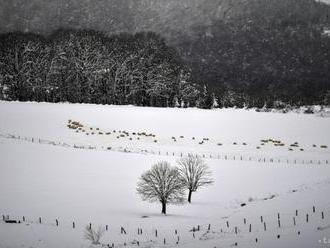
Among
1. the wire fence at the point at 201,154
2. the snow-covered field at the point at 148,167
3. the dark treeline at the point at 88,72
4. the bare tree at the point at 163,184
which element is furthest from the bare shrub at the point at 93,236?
the dark treeline at the point at 88,72

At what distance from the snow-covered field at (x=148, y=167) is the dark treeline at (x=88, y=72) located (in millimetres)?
13338

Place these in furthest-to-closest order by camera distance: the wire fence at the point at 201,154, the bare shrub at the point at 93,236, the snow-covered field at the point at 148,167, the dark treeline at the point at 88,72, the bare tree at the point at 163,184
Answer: the dark treeline at the point at 88,72 < the wire fence at the point at 201,154 < the bare tree at the point at 163,184 < the snow-covered field at the point at 148,167 < the bare shrub at the point at 93,236

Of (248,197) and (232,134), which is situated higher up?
(232,134)

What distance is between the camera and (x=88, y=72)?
9294 cm

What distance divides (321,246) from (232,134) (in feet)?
143

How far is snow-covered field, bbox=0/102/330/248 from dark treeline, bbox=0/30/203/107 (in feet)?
43.8

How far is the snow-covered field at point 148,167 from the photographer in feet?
102

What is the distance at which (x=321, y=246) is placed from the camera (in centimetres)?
2436

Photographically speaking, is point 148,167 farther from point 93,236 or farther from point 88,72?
point 88,72

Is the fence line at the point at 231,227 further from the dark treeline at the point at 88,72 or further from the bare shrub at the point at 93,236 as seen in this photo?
the dark treeline at the point at 88,72

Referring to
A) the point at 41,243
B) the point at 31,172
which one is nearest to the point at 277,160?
the point at 31,172

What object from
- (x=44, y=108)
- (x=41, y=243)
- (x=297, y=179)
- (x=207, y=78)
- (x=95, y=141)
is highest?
(x=207, y=78)

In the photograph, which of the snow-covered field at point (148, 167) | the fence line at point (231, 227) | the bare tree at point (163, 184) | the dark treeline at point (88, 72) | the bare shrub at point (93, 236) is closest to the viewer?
the bare shrub at point (93, 236)

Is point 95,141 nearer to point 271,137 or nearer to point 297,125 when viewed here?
point 271,137
